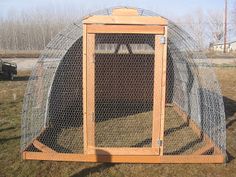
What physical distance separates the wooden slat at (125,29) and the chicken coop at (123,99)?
0.02 m

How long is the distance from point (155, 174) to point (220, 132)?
1881 millimetres

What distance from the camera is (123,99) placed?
1348 cm

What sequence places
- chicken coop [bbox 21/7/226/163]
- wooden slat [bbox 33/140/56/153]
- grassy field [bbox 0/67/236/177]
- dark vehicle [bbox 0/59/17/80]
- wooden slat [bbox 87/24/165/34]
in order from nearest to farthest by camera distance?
1. grassy field [bbox 0/67/236/177]
2. wooden slat [bbox 87/24/165/34]
3. chicken coop [bbox 21/7/226/163]
4. wooden slat [bbox 33/140/56/153]
5. dark vehicle [bbox 0/59/17/80]

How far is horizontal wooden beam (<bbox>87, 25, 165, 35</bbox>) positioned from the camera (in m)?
6.70

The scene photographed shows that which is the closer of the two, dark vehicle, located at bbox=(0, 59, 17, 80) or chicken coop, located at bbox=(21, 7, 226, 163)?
chicken coop, located at bbox=(21, 7, 226, 163)

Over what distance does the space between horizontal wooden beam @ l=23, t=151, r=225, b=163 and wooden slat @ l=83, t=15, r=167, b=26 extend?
252 centimetres

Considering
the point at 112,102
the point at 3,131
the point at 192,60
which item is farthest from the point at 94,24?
the point at 112,102

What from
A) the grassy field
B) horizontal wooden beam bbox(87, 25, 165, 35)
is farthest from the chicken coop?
the grassy field

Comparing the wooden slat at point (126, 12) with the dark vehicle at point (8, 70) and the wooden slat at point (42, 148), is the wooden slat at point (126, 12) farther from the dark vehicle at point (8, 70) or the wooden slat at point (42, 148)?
the dark vehicle at point (8, 70)

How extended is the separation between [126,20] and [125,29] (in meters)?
0.17

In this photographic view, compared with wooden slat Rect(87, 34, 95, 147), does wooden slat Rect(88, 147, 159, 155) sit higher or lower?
lower

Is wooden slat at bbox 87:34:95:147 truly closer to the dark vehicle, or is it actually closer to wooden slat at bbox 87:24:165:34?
wooden slat at bbox 87:24:165:34

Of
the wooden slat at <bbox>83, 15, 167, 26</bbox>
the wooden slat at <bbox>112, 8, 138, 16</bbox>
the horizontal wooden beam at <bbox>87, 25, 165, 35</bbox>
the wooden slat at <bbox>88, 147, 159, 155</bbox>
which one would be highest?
the wooden slat at <bbox>112, 8, 138, 16</bbox>

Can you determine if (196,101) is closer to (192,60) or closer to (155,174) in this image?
(192,60)
